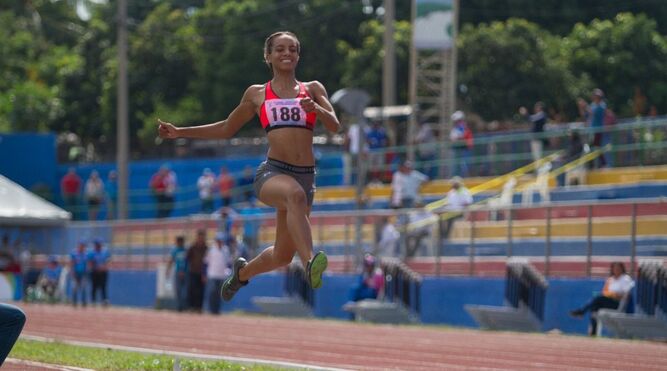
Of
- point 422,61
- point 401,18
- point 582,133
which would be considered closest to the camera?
point 582,133

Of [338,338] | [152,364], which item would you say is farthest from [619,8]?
[152,364]

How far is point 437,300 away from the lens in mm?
26922

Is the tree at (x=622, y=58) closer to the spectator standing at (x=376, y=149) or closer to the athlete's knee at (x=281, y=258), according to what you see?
the spectator standing at (x=376, y=149)

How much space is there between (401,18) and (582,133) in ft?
88.9

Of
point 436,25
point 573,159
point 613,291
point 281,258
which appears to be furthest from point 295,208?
point 436,25

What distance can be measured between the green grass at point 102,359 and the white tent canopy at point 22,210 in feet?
68.2

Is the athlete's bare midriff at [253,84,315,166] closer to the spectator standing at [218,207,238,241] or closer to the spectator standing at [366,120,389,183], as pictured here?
the spectator standing at [218,207,238,241]

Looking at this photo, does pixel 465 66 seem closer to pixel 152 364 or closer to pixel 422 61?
pixel 422 61

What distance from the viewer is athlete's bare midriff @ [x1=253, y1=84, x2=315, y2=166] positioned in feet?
39.7

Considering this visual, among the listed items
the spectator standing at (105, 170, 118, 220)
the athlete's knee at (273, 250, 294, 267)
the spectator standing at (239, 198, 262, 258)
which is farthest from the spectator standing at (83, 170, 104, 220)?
the athlete's knee at (273, 250, 294, 267)

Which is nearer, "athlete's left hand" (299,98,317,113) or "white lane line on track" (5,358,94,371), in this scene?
"athlete's left hand" (299,98,317,113)

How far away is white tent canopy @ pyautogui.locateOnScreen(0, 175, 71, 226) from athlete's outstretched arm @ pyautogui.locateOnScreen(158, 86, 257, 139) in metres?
25.4

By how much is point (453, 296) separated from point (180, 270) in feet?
27.6

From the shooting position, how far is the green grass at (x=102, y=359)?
12969 millimetres
